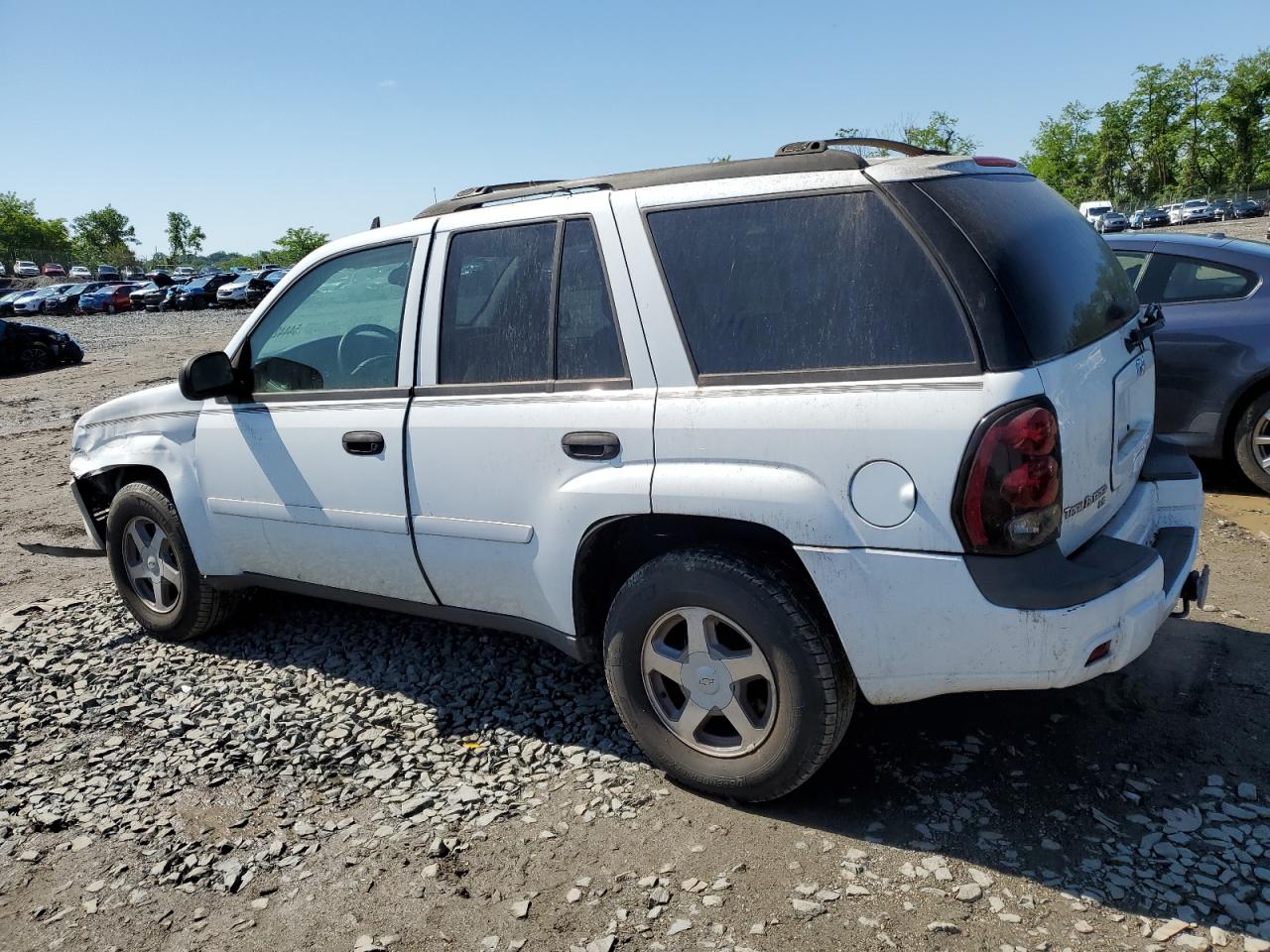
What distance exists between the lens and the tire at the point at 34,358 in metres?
22.0

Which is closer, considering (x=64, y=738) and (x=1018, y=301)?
(x=1018, y=301)

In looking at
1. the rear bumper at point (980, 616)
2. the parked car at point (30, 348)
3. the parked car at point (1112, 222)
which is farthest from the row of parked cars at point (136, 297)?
the rear bumper at point (980, 616)

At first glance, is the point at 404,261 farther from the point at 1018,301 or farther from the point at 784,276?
the point at 1018,301

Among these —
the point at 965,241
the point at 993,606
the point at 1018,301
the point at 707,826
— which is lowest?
the point at 707,826

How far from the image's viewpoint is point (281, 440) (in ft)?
13.8

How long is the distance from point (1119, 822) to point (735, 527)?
1.46 metres

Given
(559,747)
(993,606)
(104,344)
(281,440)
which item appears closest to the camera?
(993,606)

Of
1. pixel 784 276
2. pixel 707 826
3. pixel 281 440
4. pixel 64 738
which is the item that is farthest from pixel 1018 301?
pixel 64 738

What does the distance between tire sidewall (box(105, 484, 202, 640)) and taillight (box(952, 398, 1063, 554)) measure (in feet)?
11.9

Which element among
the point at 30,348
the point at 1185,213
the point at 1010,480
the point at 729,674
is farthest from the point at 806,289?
the point at 1185,213

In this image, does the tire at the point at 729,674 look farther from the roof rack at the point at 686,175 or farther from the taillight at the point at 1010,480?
the roof rack at the point at 686,175

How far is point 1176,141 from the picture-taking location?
7344 cm

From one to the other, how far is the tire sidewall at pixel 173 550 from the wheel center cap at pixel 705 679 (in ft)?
8.89

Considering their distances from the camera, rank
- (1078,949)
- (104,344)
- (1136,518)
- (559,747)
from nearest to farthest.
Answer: (1078,949) → (1136,518) → (559,747) → (104,344)
